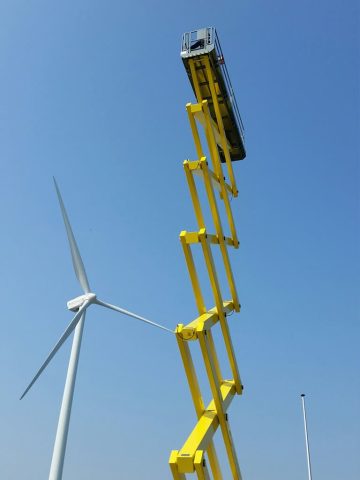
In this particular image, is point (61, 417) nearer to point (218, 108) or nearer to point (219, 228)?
point (219, 228)

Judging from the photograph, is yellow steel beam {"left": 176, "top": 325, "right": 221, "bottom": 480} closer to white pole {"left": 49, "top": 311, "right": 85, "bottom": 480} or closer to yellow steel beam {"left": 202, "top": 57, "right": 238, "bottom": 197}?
white pole {"left": 49, "top": 311, "right": 85, "bottom": 480}

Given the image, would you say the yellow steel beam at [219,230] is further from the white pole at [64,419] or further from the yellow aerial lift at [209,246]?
the white pole at [64,419]

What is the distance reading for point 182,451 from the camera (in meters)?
12.8

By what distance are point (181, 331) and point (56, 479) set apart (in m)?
5.66

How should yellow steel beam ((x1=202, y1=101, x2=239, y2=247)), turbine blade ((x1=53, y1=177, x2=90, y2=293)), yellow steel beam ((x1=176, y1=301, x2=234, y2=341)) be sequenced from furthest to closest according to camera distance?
yellow steel beam ((x1=202, y1=101, x2=239, y2=247)) < turbine blade ((x1=53, y1=177, x2=90, y2=293)) < yellow steel beam ((x1=176, y1=301, x2=234, y2=341))

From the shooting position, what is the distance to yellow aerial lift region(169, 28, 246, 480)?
14.6m

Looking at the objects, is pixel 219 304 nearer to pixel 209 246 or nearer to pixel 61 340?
pixel 209 246

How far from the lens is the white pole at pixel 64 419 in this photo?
38.3 ft

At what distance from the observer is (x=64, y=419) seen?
12.7m

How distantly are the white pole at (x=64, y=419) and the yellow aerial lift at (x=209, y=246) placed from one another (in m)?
3.09

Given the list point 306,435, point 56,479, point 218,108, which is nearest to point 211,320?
point 56,479

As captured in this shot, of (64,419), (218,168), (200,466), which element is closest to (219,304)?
(200,466)

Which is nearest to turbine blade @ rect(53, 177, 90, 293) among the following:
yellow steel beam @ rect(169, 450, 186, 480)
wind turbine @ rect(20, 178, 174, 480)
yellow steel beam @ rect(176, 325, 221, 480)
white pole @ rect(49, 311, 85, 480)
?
wind turbine @ rect(20, 178, 174, 480)

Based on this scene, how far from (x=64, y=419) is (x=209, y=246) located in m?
8.11
